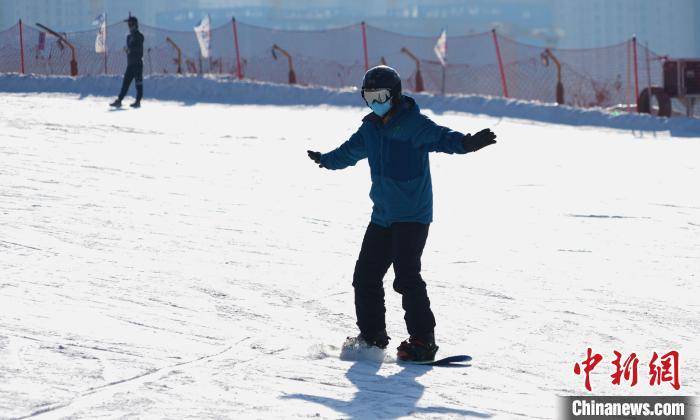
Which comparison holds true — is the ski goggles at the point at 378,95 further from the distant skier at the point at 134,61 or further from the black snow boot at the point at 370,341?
the distant skier at the point at 134,61

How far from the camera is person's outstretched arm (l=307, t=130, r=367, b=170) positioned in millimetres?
5883

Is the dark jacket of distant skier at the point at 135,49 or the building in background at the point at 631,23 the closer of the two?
the dark jacket of distant skier at the point at 135,49

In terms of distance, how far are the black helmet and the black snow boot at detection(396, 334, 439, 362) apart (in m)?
1.17

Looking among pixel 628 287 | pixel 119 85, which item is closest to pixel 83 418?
pixel 628 287

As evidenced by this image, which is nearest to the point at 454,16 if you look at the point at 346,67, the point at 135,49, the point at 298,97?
the point at 346,67

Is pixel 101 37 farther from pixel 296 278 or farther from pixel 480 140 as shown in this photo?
pixel 480 140

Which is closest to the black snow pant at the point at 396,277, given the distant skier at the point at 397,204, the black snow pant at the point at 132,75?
the distant skier at the point at 397,204

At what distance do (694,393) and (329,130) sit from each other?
12.6 metres

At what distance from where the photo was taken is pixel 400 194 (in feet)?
18.6

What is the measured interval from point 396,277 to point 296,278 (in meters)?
2.05

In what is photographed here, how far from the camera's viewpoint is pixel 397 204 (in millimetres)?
5656

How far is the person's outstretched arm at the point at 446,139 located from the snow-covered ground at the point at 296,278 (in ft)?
3.47

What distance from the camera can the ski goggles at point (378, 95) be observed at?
562 centimetres

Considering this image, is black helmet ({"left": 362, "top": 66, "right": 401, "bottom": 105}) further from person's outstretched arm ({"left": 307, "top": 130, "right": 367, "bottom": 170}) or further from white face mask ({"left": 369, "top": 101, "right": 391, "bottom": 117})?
person's outstretched arm ({"left": 307, "top": 130, "right": 367, "bottom": 170})
